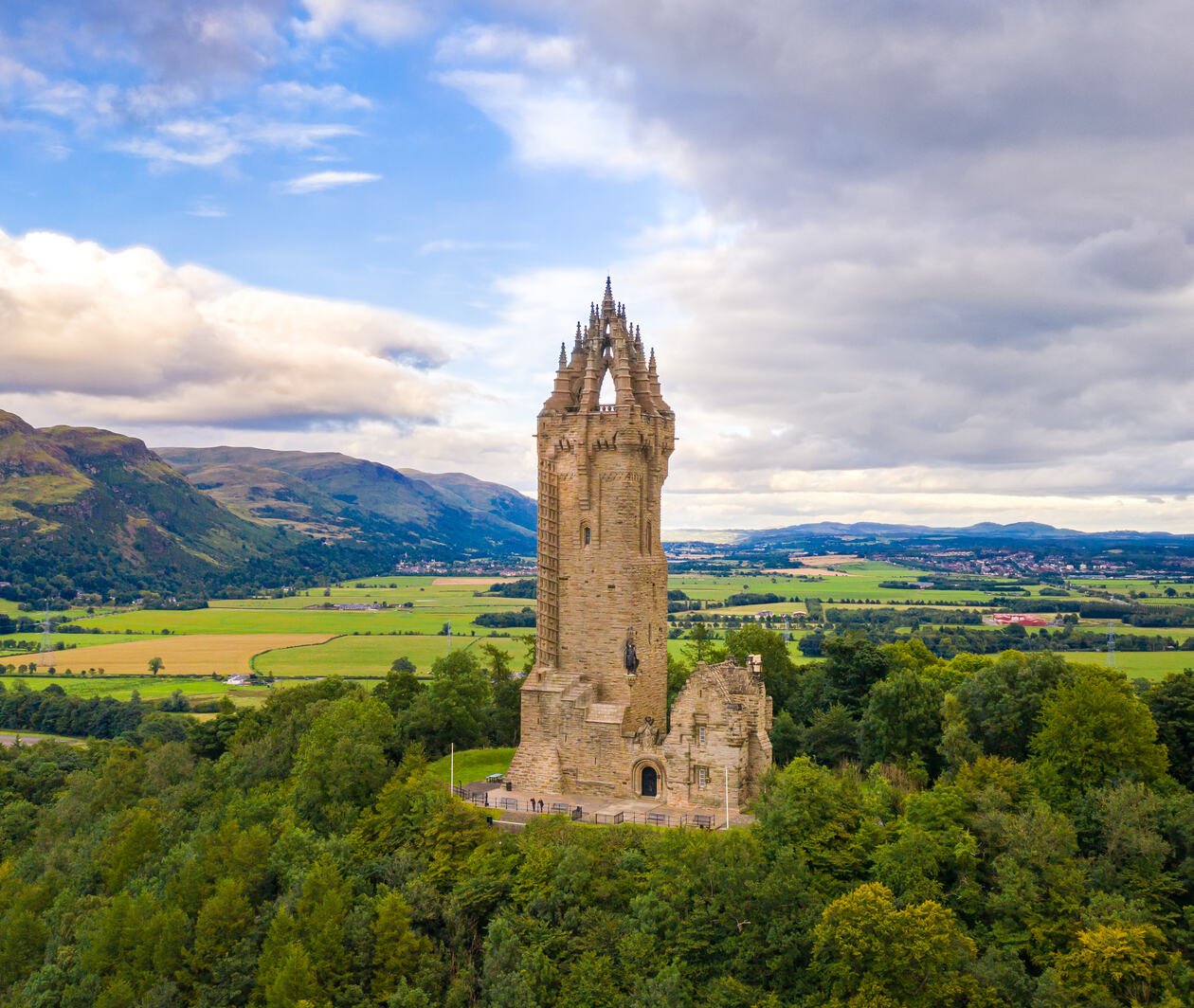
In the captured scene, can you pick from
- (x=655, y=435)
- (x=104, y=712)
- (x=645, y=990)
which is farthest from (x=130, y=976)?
(x=104, y=712)

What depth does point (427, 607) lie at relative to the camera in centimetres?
19012

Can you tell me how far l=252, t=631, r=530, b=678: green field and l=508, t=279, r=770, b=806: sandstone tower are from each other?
57.5 metres

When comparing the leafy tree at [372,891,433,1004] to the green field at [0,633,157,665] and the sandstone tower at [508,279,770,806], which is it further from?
the green field at [0,633,157,665]

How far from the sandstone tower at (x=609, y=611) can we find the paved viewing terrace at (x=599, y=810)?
60cm

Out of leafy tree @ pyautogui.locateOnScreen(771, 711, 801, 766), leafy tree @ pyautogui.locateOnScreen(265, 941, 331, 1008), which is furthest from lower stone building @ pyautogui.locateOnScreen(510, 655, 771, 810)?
leafy tree @ pyautogui.locateOnScreen(265, 941, 331, 1008)

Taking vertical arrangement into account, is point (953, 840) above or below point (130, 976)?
above

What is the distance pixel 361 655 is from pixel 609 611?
283ft

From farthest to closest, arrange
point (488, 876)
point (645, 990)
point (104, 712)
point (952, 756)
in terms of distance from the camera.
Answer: point (104, 712), point (952, 756), point (488, 876), point (645, 990)

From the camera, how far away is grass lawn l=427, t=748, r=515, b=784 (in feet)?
166

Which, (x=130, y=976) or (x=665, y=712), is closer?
(x=130, y=976)

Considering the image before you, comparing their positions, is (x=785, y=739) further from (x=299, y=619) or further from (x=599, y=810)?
(x=299, y=619)

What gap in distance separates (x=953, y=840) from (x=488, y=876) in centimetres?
1825

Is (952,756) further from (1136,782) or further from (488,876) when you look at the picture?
(488,876)

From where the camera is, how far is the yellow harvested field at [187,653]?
120562 mm
